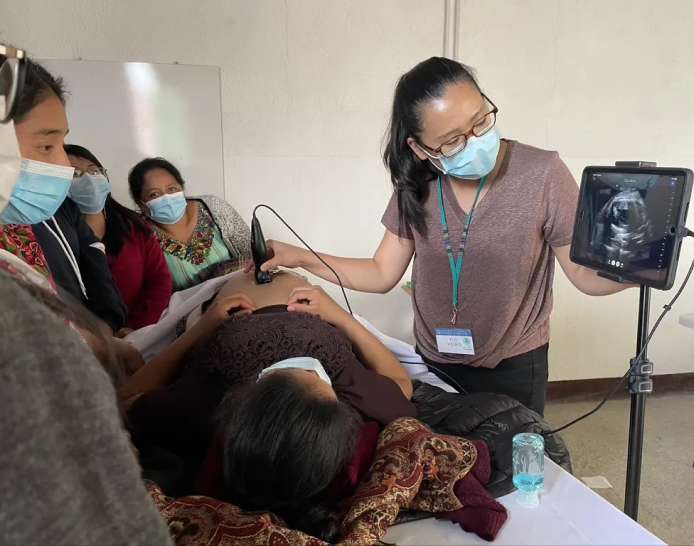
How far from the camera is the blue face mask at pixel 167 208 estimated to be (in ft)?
8.00

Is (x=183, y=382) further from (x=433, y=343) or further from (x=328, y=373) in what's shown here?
(x=433, y=343)

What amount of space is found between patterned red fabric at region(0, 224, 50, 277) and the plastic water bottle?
1.11 metres

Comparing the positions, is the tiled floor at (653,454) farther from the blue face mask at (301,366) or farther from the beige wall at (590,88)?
the blue face mask at (301,366)

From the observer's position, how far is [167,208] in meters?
2.45

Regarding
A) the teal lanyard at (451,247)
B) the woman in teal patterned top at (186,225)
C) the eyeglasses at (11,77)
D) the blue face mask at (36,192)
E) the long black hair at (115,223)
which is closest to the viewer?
the eyeglasses at (11,77)

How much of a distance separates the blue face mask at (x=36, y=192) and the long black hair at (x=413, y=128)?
82 centimetres

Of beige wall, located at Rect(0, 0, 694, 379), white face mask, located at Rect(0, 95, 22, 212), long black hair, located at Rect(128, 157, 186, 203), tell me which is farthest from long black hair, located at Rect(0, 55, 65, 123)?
beige wall, located at Rect(0, 0, 694, 379)

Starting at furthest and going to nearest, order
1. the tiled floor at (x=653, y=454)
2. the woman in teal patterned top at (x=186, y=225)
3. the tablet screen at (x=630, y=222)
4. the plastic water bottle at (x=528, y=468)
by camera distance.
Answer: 1. the woman in teal patterned top at (x=186, y=225)
2. the tiled floor at (x=653, y=454)
3. the plastic water bottle at (x=528, y=468)
4. the tablet screen at (x=630, y=222)

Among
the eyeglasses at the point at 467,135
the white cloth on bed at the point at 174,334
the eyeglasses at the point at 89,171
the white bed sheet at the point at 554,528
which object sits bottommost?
the white bed sheet at the point at 554,528

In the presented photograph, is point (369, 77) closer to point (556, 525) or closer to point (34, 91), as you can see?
point (34, 91)

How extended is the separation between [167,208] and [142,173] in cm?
24

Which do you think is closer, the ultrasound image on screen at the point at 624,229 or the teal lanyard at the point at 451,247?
the ultrasound image on screen at the point at 624,229

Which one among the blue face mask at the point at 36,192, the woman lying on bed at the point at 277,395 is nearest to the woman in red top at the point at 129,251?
the woman lying on bed at the point at 277,395

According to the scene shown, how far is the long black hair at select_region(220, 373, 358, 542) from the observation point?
2.89ft
